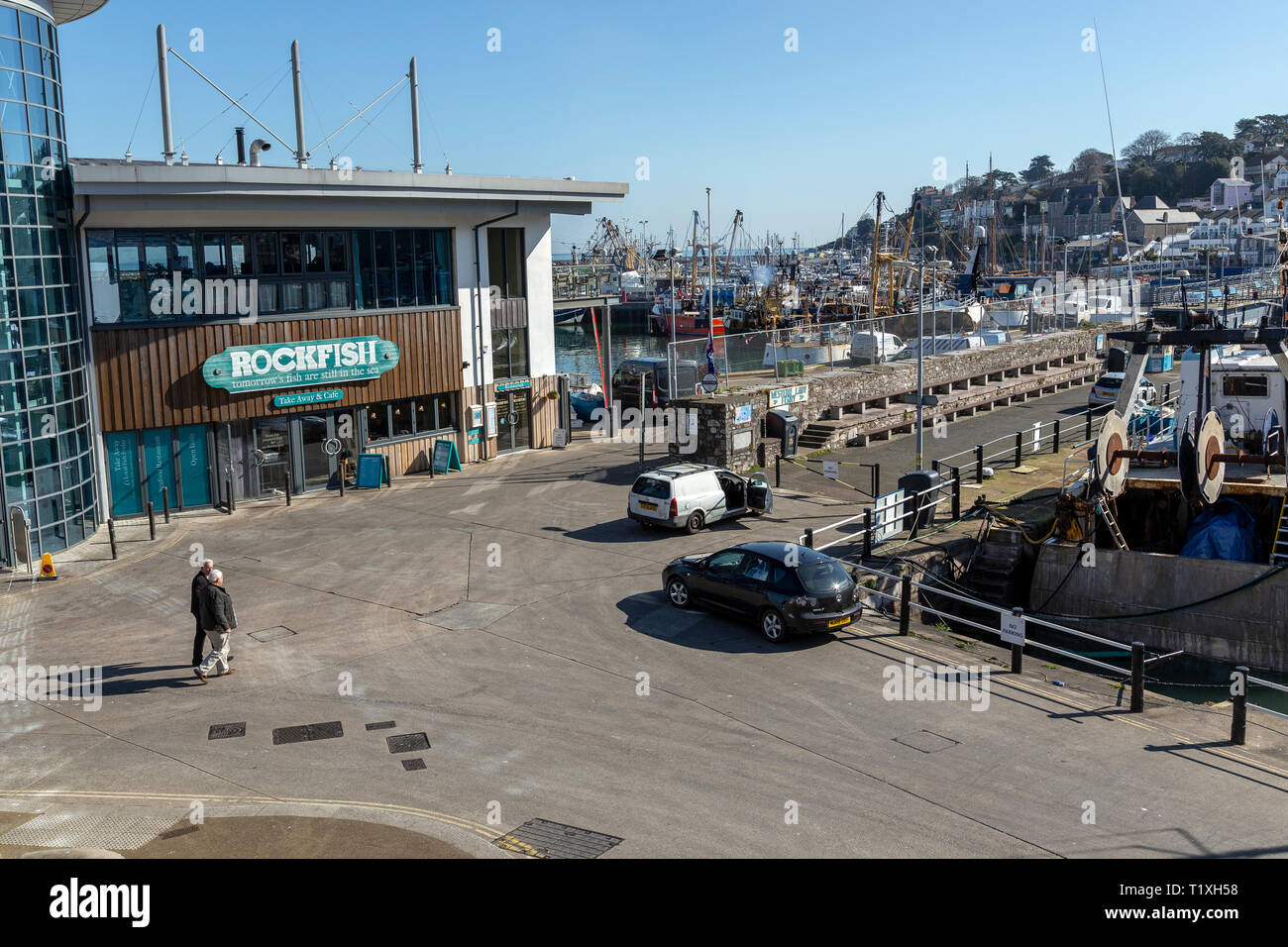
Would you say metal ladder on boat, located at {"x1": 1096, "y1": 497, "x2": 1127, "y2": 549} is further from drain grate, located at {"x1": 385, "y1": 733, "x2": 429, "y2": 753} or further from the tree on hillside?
the tree on hillside

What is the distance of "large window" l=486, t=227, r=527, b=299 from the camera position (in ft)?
109

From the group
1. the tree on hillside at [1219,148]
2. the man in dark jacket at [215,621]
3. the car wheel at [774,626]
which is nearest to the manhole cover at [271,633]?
the man in dark jacket at [215,621]

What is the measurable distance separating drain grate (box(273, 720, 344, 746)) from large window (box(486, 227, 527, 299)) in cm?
2123

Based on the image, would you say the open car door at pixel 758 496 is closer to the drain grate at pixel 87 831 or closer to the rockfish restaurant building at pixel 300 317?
the rockfish restaurant building at pixel 300 317

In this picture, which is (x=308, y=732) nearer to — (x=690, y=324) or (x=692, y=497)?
(x=692, y=497)

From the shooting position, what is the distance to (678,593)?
19.2 meters

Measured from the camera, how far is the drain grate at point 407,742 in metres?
13.2

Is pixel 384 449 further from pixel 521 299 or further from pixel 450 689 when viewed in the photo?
pixel 450 689

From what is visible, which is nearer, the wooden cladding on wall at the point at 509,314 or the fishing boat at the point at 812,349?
the wooden cladding on wall at the point at 509,314

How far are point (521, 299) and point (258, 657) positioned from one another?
19314 mm

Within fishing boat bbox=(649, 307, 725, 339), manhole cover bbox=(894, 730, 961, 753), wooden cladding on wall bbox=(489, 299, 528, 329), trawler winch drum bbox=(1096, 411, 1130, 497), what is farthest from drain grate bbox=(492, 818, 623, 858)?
fishing boat bbox=(649, 307, 725, 339)

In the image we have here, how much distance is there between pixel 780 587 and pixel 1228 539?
10073 millimetres

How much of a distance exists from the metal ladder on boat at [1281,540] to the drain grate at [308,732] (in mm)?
16710
